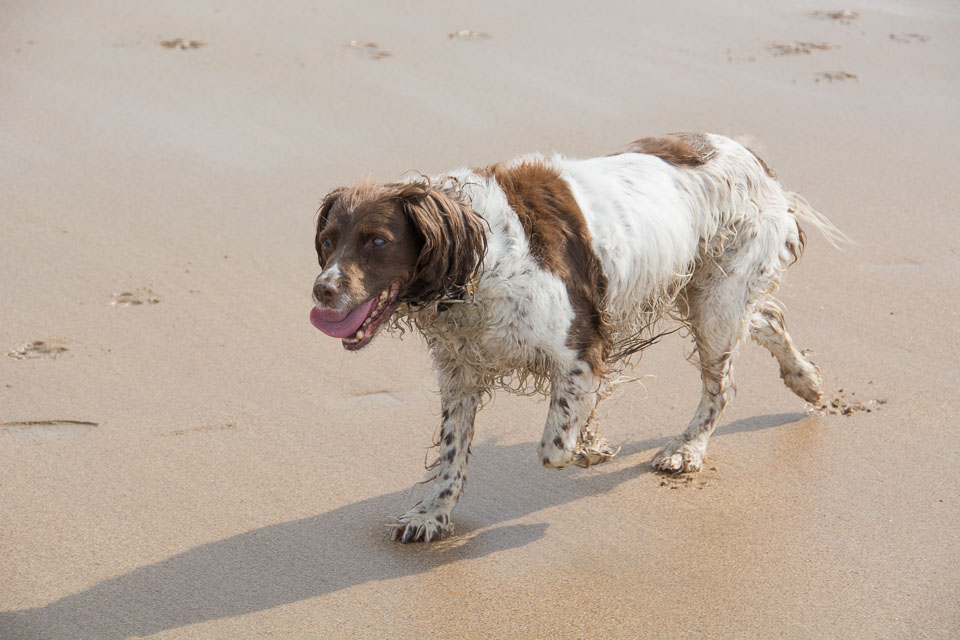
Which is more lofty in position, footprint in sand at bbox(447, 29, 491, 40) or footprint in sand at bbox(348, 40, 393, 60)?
footprint in sand at bbox(447, 29, 491, 40)

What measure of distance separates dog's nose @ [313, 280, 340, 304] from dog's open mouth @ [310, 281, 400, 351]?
0.20ft

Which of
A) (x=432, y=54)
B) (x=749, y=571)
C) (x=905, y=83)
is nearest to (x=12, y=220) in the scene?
(x=432, y=54)

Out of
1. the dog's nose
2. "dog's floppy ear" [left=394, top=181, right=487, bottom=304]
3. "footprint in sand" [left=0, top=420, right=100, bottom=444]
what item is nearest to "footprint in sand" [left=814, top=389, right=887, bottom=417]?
"dog's floppy ear" [left=394, top=181, right=487, bottom=304]

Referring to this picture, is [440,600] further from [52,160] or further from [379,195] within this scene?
[52,160]

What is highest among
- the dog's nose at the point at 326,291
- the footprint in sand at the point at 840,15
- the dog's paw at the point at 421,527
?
the footprint in sand at the point at 840,15

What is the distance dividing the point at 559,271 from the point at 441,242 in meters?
0.50

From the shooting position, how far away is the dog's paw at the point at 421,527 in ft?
13.1

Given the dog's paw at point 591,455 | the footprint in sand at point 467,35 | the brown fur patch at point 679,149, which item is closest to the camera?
the dog's paw at point 591,455

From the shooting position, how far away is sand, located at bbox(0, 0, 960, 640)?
3.66 meters

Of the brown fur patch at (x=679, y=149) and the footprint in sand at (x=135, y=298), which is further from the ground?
the brown fur patch at (x=679, y=149)

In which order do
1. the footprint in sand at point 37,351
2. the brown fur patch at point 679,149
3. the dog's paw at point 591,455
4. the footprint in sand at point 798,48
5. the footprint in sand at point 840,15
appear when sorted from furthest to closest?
1. the footprint in sand at point 840,15
2. the footprint in sand at point 798,48
3. the footprint in sand at point 37,351
4. the brown fur patch at point 679,149
5. the dog's paw at point 591,455

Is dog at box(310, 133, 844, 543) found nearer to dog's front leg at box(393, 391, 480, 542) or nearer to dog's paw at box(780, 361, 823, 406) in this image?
dog's front leg at box(393, 391, 480, 542)

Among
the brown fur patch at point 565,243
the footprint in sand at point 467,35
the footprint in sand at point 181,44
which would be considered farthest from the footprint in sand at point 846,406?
the footprint in sand at point 181,44

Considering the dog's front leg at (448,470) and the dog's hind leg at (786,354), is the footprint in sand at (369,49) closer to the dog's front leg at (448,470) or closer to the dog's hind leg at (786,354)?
the dog's hind leg at (786,354)
